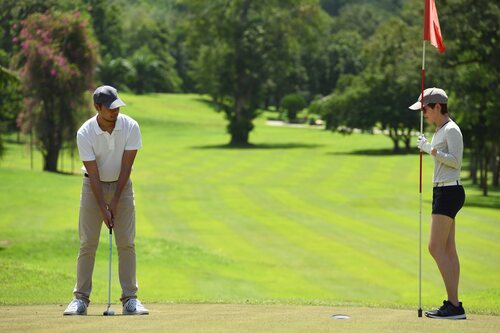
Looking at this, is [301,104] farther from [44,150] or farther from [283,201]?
[283,201]

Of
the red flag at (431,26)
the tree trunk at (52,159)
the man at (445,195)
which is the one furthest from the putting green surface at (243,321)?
the tree trunk at (52,159)

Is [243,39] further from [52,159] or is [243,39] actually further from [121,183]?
[121,183]

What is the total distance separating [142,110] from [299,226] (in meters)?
83.0

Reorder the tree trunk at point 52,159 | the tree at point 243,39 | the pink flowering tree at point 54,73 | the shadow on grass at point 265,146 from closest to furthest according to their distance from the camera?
the pink flowering tree at point 54,73 < the tree trunk at point 52,159 < the shadow on grass at point 265,146 < the tree at point 243,39

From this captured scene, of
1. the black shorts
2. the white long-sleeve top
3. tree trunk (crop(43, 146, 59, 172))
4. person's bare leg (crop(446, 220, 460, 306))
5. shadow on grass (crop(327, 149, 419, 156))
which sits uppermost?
the white long-sleeve top

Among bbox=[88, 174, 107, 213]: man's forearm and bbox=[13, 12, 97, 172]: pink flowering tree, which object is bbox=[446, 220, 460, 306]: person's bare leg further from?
bbox=[13, 12, 97, 172]: pink flowering tree

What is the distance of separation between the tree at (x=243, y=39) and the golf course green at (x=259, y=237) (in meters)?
23.4

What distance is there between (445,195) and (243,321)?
2.36 m

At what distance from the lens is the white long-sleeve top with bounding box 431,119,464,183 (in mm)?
10297

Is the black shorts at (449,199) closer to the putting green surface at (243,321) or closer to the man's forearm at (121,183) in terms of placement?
the putting green surface at (243,321)

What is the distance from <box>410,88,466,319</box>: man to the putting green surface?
1.07 feet

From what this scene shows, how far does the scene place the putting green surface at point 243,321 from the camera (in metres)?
9.16

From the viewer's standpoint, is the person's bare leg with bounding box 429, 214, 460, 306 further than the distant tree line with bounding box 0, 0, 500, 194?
No

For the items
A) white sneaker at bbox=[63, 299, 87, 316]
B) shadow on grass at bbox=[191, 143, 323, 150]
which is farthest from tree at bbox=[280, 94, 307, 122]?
white sneaker at bbox=[63, 299, 87, 316]
